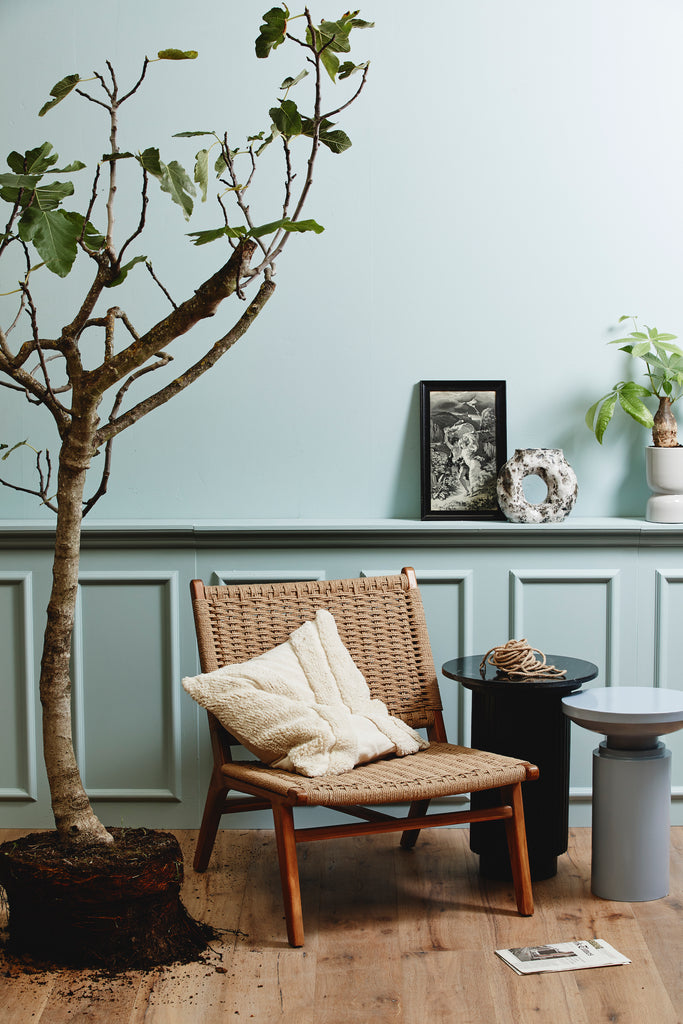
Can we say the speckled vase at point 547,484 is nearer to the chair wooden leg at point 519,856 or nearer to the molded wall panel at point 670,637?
the molded wall panel at point 670,637

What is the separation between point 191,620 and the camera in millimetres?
2939

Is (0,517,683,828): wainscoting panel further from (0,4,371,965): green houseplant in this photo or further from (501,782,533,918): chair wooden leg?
(0,4,371,965): green houseplant

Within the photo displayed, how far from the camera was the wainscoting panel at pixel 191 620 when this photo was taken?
2.92 metres

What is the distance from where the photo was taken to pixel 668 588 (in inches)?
115

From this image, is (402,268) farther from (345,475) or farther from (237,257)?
(237,257)

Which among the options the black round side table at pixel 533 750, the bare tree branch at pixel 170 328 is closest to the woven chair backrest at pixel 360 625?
the black round side table at pixel 533 750

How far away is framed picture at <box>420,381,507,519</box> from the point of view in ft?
10.1

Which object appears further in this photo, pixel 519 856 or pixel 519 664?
pixel 519 664

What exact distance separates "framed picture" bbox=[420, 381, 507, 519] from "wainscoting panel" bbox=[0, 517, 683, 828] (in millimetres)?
182

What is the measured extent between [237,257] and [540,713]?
54.5 inches

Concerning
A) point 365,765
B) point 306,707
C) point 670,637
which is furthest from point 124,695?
point 670,637

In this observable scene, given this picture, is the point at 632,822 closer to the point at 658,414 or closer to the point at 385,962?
the point at 385,962

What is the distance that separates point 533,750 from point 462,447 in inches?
40.2

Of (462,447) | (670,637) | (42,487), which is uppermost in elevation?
(462,447)
